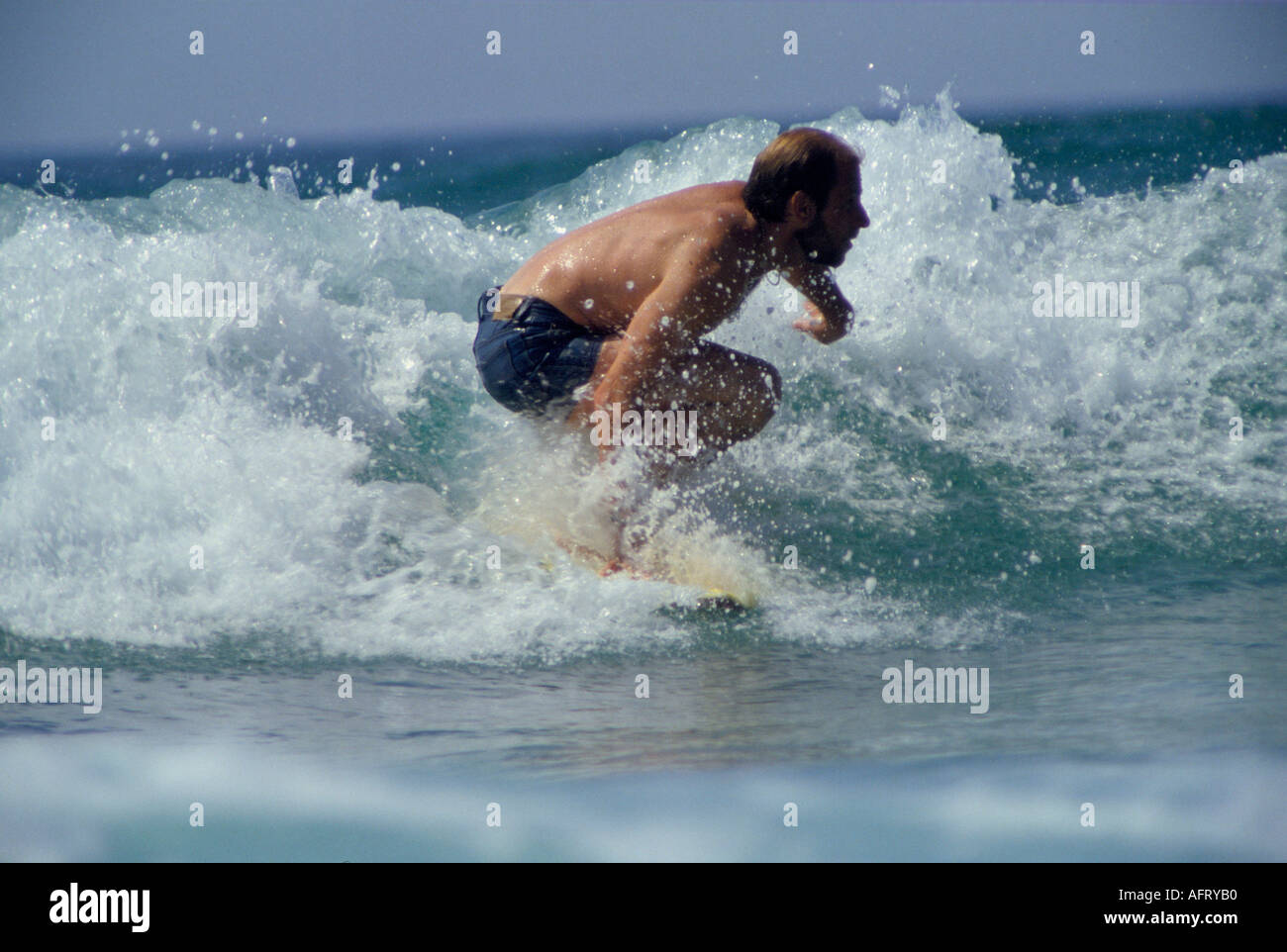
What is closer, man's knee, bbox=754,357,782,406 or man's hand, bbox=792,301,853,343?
man's knee, bbox=754,357,782,406

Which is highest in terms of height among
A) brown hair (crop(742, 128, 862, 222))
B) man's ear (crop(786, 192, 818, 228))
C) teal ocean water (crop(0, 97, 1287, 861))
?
brown hair (crop(742, 128, 862, 222))

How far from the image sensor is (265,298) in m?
4.39

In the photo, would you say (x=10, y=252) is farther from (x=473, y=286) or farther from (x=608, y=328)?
(x=608, y=328)

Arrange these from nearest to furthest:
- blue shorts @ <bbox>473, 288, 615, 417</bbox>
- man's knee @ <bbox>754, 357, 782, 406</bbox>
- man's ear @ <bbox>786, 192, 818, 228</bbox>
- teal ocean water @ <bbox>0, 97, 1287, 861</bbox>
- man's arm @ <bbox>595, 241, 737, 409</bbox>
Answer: teal ocean water @ <bbox>0, 97, 1287, 861</bbox>
man's arm @ <bbox>595, 241, 737, 409</bbox>
man's ear @ <bbox>786, 192, 818, 228</bbox>
blue shorts @ <bbox>473, 288, 615, 417</bbox>
man's knee @ <bbox>754, 357, 782, 406</bbox>

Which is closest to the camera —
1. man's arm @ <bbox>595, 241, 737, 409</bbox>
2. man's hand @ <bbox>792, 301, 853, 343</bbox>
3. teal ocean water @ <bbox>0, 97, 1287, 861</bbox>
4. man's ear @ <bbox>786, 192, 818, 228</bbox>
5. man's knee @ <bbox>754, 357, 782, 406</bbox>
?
teal ocean water @ <bbox>0, 97, 1287, 861</bbox>

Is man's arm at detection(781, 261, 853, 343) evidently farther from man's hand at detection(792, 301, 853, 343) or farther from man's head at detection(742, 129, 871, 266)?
→ man's head at detection(742, 129, 871, 266)

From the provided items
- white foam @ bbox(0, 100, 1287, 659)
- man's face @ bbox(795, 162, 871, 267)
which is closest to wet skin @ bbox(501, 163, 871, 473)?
man's face @ bbox(795, 162, 871, 267)

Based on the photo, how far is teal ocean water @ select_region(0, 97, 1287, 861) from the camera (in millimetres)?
2391

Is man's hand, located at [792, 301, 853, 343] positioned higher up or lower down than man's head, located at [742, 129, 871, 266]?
lower down

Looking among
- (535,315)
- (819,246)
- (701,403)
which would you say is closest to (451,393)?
(535,315)

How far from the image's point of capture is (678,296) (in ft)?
10.0

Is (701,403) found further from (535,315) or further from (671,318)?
(535,315)

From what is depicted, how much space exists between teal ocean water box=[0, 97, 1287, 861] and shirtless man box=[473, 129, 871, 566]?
310 millimetres

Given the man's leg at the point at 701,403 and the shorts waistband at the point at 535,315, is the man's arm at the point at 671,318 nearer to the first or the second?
the man's leg at the point at 701,403
